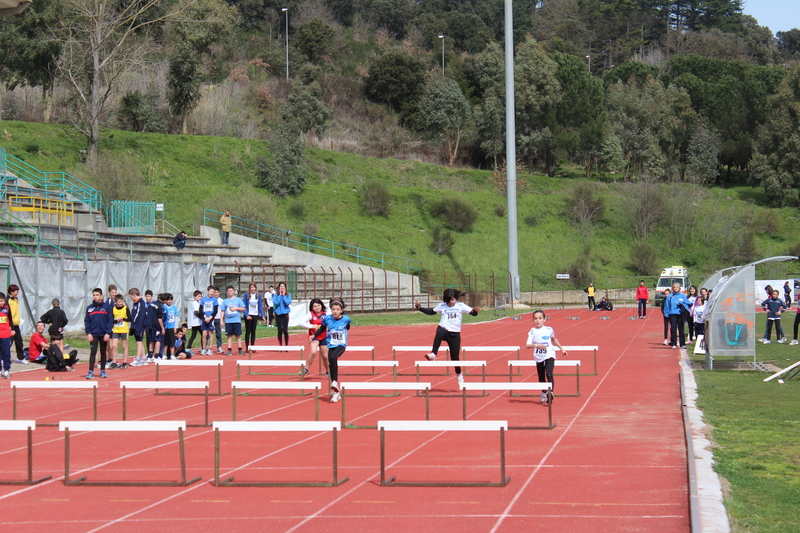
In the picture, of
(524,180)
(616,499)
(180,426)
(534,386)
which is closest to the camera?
(616,499)

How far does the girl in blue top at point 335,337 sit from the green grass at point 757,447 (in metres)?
5.81

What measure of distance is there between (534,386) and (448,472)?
3.46m

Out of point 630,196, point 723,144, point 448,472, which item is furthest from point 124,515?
point 723,144

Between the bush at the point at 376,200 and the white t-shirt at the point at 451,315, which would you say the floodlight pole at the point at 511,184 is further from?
the white t-shirt at the point at 451,315

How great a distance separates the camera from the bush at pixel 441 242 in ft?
184

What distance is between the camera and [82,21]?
49.8 meters

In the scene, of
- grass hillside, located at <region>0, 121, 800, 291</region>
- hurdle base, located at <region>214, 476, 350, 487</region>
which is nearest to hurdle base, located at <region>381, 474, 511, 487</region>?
hurdle base, located at <region>214, 476, 350, 487</region>

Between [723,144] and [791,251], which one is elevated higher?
[723,144]

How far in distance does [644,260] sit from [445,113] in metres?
24.4

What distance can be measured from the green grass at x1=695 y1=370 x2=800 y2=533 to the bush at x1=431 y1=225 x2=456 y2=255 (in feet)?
132

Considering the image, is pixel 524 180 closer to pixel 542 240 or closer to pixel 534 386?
pixel 542 240

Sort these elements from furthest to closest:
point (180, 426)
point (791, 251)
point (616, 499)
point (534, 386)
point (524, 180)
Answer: point (524, 180)
point (791, 251)
point (534, 386)
point (180, 426)
point (616, 499)

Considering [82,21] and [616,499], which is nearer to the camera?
[616,499]

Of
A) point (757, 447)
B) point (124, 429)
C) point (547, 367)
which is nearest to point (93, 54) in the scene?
point (547, 367)
